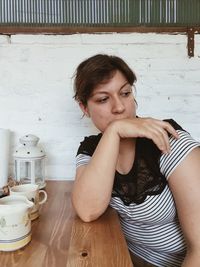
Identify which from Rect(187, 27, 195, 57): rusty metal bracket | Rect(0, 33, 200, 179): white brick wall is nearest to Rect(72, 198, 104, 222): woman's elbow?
Rect(0, 33, 200, 179): white brick wall

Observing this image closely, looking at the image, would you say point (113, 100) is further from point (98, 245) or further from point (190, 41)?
point (190, 41)

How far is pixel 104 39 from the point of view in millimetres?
1525

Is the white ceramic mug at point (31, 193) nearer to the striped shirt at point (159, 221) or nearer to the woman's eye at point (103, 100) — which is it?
the striped shirt at point (159, 221)

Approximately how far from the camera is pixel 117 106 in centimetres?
101

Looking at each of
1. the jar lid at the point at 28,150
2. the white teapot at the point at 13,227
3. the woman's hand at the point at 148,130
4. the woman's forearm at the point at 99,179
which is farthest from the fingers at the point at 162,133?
the jar lid at the point at 28,150

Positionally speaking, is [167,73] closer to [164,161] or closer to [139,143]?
[139,143]

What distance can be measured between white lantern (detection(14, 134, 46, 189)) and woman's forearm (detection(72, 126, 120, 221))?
46 centimetres

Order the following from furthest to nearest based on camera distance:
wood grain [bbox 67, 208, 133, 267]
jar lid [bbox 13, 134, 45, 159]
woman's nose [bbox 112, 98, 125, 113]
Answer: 1. jar lid [bbox 13, 134, 45, 159]
2. woman's nose [bbox 112, 98, 125, 113]
3. wood grain [bbox 67, 208, 133, 267]

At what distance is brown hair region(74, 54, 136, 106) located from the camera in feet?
3.39

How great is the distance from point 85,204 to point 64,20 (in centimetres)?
98

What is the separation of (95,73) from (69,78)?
536 mm

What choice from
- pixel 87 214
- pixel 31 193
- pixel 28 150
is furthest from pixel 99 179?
pixel 28 150

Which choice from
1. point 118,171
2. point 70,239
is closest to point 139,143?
point 118,171

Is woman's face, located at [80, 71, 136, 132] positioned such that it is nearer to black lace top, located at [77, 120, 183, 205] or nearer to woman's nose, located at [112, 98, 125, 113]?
woman's nose, located at [112, 98, 125, 113]
